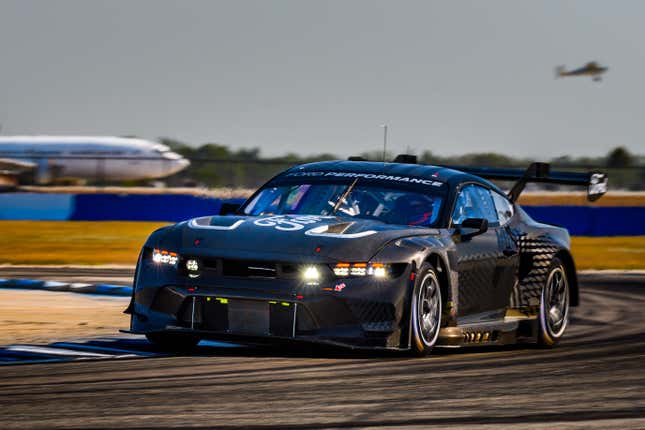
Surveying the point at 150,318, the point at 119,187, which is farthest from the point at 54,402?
the point at 119,187

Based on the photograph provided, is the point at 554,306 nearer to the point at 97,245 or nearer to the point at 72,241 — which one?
the point at 97,245

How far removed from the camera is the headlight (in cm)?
759

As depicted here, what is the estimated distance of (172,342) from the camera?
8.33 meters

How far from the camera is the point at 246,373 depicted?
22.6ft

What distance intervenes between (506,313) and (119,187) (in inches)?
1349

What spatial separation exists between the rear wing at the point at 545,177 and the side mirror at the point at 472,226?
133 cm

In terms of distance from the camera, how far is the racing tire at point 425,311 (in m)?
7.86

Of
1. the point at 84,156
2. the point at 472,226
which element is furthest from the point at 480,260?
the point at 84,156

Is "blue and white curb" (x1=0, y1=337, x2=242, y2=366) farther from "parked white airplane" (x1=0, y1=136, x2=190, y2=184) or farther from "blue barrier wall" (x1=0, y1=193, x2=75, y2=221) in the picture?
"parked white airplane" (x1=0, y1=136, x2=190, y2=184)

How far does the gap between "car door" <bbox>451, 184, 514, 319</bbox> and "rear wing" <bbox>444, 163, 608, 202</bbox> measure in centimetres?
70

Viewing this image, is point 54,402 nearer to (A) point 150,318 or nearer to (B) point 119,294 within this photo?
(A) point 150,318

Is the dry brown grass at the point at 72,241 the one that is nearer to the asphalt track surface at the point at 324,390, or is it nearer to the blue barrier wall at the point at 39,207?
the blue barrier wall at the point at 39,207

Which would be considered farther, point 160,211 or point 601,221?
point 160,211

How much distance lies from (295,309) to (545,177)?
12.2 ft
